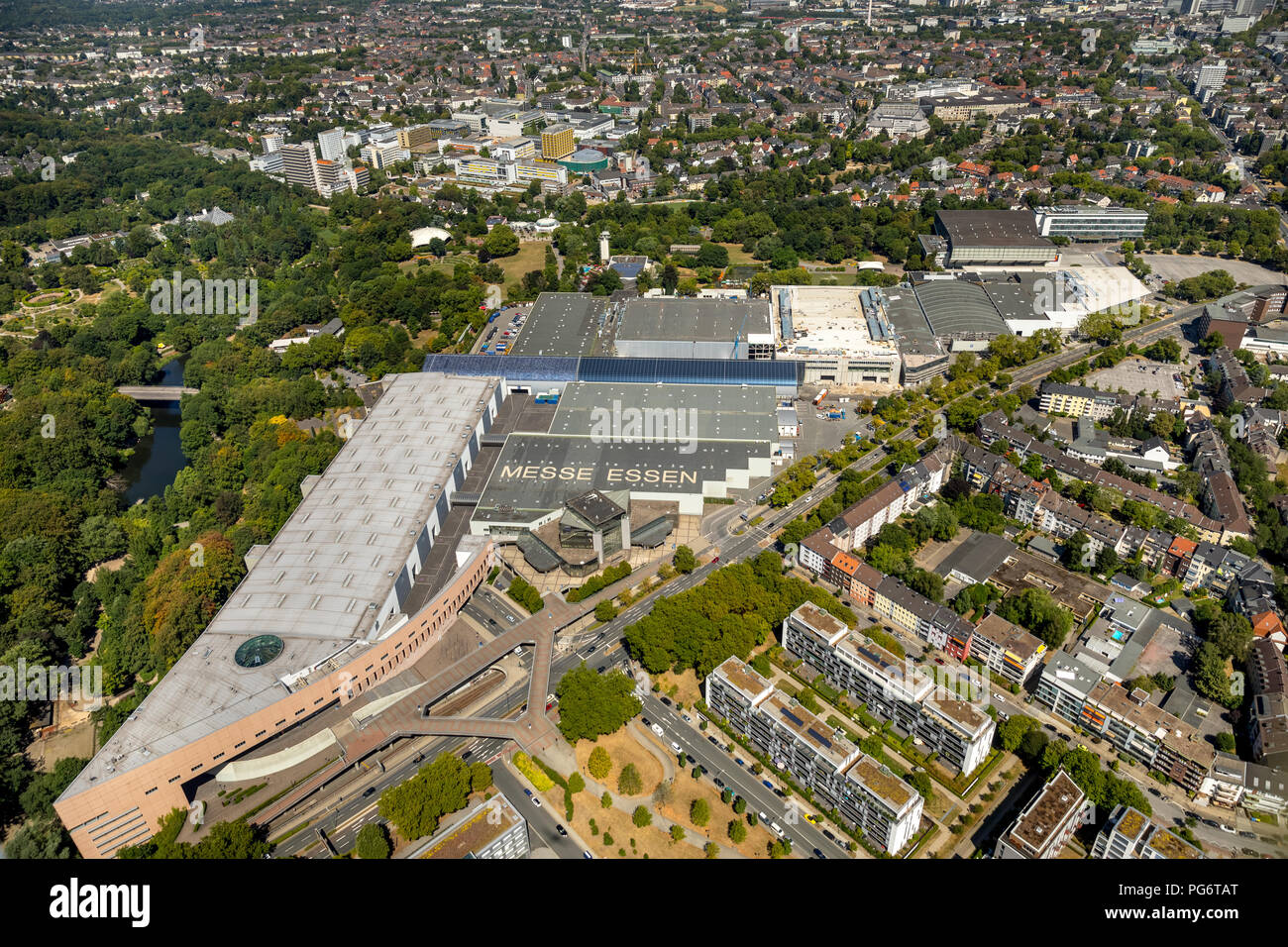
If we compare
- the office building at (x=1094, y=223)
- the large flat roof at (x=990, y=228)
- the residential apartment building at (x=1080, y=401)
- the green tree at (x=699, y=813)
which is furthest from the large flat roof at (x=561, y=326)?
the office building at (x=1094, y=223)

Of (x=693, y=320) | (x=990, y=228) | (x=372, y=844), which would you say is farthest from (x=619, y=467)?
(x=990, y=228)

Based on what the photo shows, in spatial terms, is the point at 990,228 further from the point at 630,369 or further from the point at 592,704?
the point at 592,704

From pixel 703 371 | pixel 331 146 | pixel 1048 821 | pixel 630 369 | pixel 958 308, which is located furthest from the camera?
pixel 331 146

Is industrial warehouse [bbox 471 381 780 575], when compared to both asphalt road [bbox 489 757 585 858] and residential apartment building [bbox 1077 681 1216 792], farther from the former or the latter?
residential apartment building [bbox 1077 681 1216 792]

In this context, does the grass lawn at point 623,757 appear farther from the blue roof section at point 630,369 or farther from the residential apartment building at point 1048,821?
the blue roof section at point 630,369

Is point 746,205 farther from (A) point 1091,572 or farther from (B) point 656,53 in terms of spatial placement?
(B) point 656,53

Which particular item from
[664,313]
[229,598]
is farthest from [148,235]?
[229,598]
